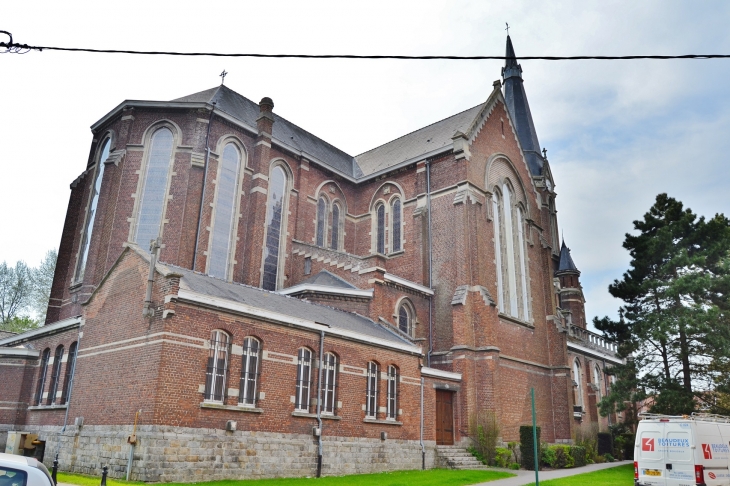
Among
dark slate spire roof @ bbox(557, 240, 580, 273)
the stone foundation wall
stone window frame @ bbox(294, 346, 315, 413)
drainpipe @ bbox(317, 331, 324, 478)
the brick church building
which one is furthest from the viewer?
dark slate spire roof @ bbox(557, 240, 580, 273)

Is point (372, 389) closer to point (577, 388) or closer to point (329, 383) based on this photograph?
point (329, 383)

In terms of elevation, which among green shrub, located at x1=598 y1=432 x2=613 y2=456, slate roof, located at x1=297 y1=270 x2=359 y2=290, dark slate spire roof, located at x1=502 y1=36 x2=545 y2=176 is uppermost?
dark slate spire roof, located at x1=502 y1=36 x2=545 y2=176

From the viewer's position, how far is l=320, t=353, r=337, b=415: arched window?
60.3ft

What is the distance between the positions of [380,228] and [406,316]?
7520 mm

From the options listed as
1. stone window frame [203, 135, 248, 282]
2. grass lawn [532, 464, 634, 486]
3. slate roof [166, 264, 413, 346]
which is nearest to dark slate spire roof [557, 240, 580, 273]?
grass lawn [532, 464, 634, 486]

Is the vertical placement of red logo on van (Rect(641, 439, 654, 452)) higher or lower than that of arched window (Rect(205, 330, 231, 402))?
lower

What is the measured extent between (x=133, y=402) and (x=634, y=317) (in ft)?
73.6

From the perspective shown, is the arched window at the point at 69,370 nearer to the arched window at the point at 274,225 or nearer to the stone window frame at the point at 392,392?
the arched window at the point at 274,225

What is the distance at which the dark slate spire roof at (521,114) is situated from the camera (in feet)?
165

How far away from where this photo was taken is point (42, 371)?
20797mm

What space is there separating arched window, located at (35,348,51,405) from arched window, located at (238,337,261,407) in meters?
8.95

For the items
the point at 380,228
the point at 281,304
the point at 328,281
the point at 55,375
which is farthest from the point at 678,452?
the point at 380,228

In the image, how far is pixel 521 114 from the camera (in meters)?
52.4

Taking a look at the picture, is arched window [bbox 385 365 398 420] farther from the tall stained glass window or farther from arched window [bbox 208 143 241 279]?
the tall stained glass window
